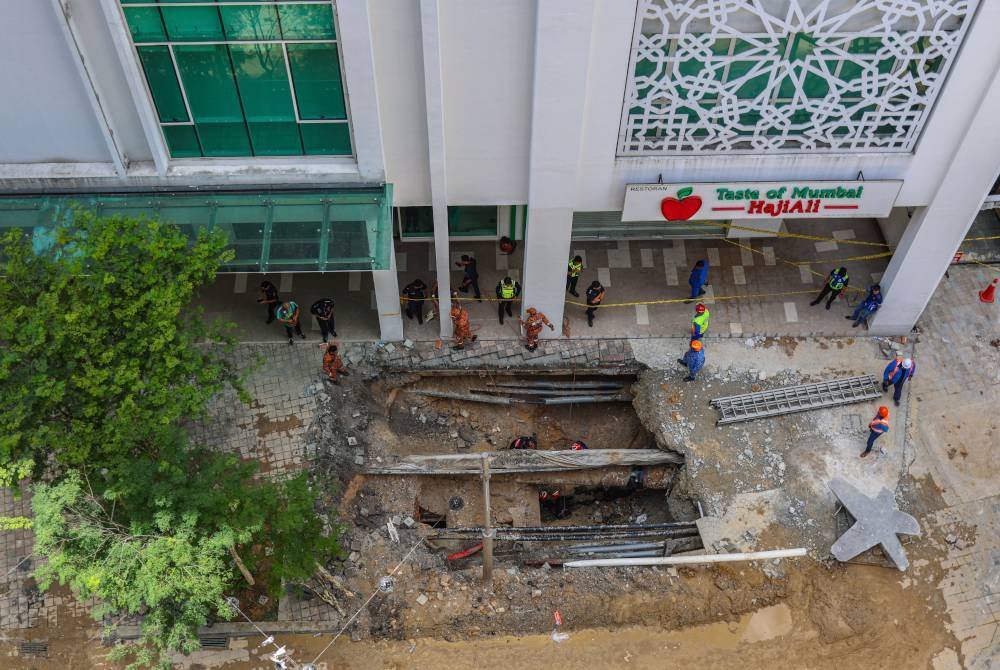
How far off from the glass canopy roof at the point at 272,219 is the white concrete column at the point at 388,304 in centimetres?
131

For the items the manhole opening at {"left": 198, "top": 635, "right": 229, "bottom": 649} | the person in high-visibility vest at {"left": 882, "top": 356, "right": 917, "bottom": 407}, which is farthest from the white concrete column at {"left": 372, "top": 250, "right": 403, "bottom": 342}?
the person in high-visibility vest at {"left": 882, "top": 356, "right": 917, "bottom": 407}

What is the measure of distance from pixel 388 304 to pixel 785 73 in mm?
10587

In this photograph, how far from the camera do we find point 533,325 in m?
21.5

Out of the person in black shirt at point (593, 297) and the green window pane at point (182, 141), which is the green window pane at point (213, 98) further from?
the person in black shirt at point (593, 297)

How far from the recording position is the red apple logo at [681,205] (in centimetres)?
1942

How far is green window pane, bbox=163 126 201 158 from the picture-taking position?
1841 centimetres

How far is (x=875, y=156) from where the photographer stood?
19.2 meters

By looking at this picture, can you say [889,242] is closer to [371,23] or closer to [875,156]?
[875,156]

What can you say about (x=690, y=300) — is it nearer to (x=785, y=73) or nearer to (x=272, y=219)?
(x=785, y=73)

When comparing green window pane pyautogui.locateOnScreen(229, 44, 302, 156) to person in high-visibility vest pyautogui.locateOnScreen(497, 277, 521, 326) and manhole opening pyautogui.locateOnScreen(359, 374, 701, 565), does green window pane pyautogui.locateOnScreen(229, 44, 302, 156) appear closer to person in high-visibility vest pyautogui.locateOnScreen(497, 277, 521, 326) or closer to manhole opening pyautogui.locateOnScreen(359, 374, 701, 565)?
person in high-visibility vest pyautogui.locateOnScreen(497, 277, 521, 326)

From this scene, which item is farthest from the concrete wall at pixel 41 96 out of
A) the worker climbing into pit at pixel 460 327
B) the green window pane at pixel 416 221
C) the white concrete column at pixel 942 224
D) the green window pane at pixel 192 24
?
the white concrete column at pixel 942 224

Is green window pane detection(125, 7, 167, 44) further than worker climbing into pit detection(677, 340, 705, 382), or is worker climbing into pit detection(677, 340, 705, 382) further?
worker climbing into pit detection(677, 340, 705, 382)

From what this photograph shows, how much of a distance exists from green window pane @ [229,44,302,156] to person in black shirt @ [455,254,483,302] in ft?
18.1

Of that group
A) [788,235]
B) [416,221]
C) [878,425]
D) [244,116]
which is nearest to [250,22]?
[244,116]
